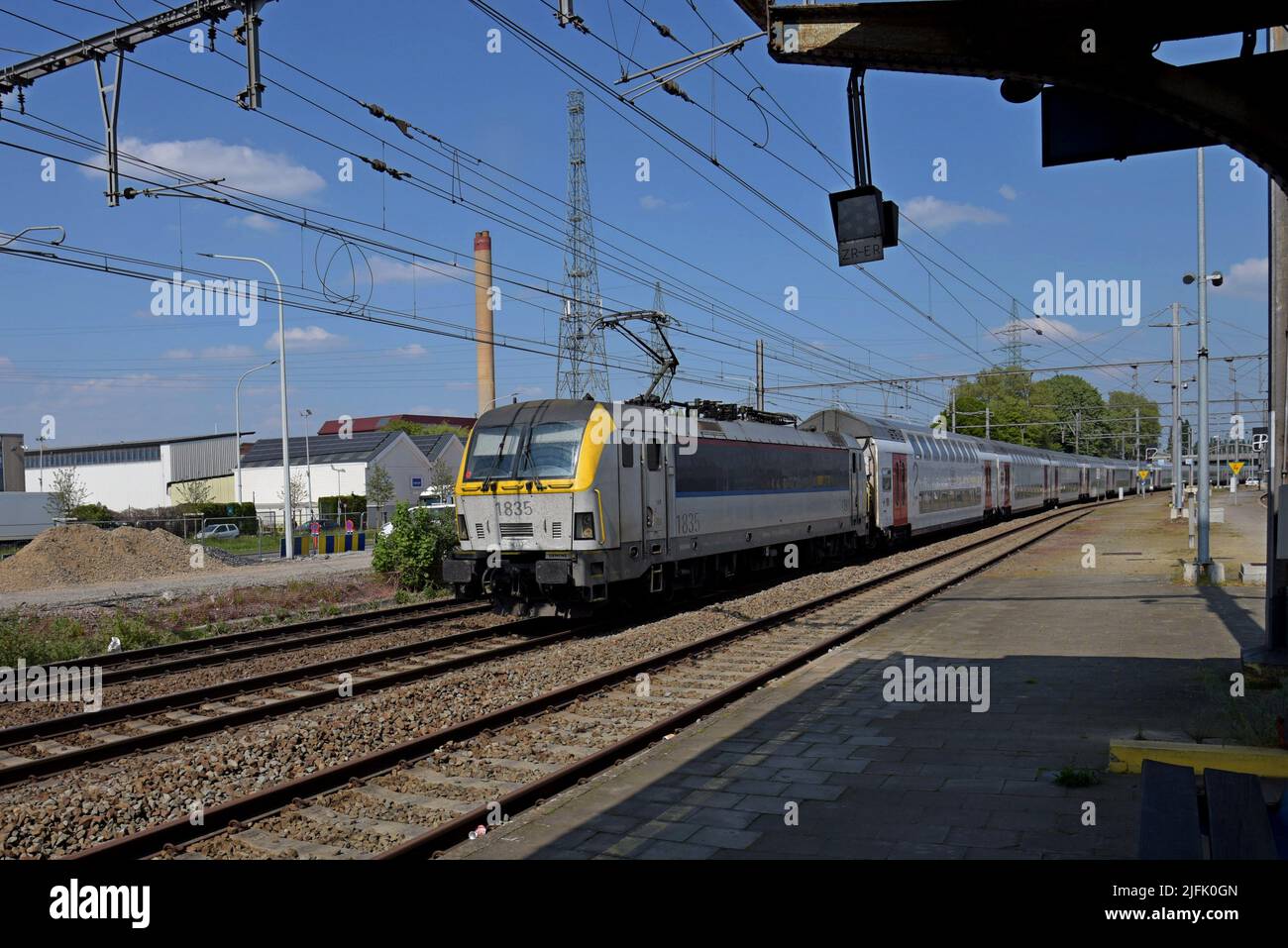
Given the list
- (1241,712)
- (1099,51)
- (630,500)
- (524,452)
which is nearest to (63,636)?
(524,452)

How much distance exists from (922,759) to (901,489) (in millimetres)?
22304

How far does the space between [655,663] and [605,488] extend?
331 centimetres

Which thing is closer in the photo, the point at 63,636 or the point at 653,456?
the point at 63,636

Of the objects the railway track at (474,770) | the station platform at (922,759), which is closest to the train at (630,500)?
the railway track at (474,770)

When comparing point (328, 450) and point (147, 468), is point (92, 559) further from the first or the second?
point (147, 468)

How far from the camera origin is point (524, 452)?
576 inches

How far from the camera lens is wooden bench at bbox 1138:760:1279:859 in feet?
11.9

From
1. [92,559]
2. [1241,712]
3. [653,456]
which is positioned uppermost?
[653,456]

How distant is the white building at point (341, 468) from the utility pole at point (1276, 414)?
57054 mm

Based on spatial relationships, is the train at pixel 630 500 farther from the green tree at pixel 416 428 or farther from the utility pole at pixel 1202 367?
the green tree at pixel 416 428

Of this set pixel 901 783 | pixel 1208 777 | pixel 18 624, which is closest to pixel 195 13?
pixel 18 624

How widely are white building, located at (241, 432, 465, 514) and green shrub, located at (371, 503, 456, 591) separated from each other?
43.5 m
